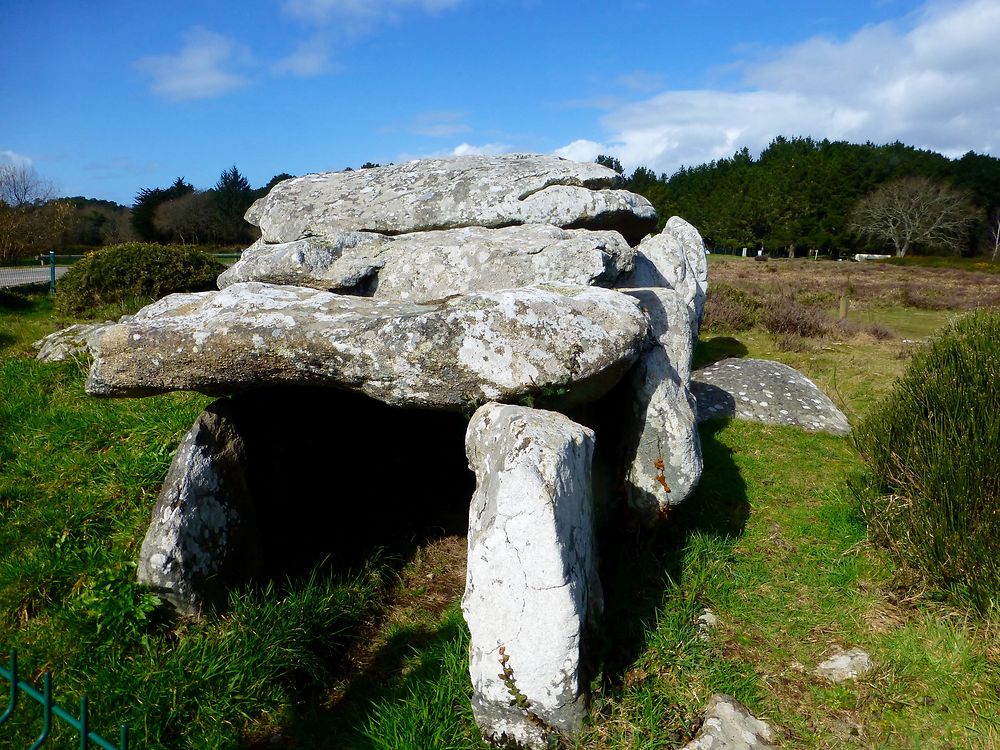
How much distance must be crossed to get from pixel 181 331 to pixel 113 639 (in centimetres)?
192

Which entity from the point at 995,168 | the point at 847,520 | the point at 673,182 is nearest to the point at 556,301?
the point at 847,520

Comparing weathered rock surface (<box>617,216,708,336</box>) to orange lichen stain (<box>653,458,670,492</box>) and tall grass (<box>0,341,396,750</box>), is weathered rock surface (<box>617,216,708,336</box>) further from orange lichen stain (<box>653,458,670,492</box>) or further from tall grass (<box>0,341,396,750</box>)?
tall grass (<box>0,341,396,750</box>)

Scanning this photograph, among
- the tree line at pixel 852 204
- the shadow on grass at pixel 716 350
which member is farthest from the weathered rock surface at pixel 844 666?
the tree line at pixel 852 204

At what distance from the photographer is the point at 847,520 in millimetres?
5371

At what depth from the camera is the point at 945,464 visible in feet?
14.3

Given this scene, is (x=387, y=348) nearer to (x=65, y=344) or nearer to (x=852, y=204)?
(x=65, y=344)

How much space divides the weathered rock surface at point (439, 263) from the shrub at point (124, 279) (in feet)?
21.4

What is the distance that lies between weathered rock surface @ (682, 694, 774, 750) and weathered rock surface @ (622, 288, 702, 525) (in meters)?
1.48

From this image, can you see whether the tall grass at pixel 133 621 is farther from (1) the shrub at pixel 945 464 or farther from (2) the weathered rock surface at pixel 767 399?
(2) the weathered rock surface at pixel 767 399

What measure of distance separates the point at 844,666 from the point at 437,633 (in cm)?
→ 250

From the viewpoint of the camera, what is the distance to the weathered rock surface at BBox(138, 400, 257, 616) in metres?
4.29

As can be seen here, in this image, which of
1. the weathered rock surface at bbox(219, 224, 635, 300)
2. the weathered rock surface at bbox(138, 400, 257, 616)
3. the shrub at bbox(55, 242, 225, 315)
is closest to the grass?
the weathered rock surface at bbox(138, 400, 257, 616)

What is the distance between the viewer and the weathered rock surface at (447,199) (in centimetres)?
619

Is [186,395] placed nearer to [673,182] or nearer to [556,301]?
[556,301]
